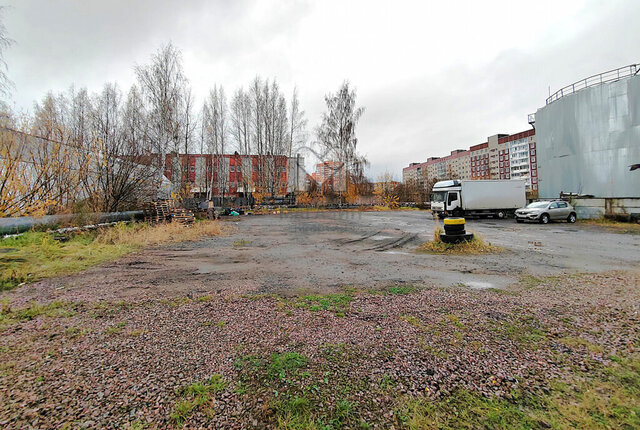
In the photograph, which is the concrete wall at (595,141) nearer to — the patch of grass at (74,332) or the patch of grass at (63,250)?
the patch of grass at (63,250)

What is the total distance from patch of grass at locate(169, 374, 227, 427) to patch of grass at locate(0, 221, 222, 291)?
524 cm

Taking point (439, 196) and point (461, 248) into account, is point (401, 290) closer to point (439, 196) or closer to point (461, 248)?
point (461, 248)

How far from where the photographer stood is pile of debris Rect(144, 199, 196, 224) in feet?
51.8

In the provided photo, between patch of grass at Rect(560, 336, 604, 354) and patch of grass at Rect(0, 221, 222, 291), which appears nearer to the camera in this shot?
patch of grass at Rect(560, 336, 604, 354)

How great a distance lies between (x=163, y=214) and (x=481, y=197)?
2277 centimetres

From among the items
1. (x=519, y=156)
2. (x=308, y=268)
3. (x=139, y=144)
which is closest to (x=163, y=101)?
(x=139, y=144)

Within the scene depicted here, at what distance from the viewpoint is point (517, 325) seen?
3.29 meters

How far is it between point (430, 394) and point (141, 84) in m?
25.9

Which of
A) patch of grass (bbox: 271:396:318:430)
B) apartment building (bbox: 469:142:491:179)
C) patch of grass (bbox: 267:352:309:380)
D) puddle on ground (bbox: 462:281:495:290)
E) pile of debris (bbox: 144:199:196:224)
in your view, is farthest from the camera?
apartment building (bbox: 469:142:491:179)

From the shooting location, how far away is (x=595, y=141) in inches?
719

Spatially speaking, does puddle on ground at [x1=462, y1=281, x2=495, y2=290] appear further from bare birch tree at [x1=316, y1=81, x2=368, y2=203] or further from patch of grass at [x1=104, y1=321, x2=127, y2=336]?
bare birch tree at [x1=316, y1=81, x2=368, y2=203]

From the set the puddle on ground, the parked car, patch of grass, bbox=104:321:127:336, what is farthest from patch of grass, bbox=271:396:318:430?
the parked car

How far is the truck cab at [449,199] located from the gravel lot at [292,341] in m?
16.4

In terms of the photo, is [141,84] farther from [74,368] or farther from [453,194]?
[453,194]
